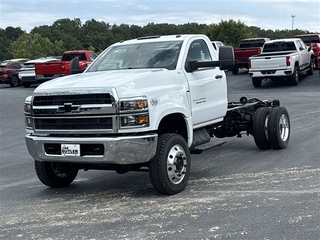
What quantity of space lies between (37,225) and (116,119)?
1.52m

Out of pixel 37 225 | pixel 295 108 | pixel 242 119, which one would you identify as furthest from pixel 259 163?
pixel 295 108

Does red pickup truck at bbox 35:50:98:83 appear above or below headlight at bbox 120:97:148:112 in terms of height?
below

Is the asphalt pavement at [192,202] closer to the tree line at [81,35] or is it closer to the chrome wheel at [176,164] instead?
the chrome wheel at [176,164]

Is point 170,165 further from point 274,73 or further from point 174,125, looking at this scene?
point 274,73

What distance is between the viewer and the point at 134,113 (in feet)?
21.8

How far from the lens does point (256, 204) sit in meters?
6.46

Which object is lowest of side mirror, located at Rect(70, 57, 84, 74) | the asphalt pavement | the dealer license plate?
the asphalt pavement

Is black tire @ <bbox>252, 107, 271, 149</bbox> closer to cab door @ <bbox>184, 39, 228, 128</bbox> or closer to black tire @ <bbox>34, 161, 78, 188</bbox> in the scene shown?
cab door @ <bbox>184, 39, 228, 128</bbox>

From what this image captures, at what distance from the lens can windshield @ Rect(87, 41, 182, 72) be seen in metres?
8.01

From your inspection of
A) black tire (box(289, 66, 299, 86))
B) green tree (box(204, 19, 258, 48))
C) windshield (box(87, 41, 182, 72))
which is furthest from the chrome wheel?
green tree (box(204, 19, 258, 48))

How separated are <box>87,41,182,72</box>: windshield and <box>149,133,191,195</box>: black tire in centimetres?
122

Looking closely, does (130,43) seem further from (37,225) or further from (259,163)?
(37,225)

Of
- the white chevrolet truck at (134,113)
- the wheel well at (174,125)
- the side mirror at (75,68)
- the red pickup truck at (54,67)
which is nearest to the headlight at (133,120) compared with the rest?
the white chevrolet truck at (134,113)

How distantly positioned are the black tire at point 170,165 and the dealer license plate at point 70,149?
3.00 ft
